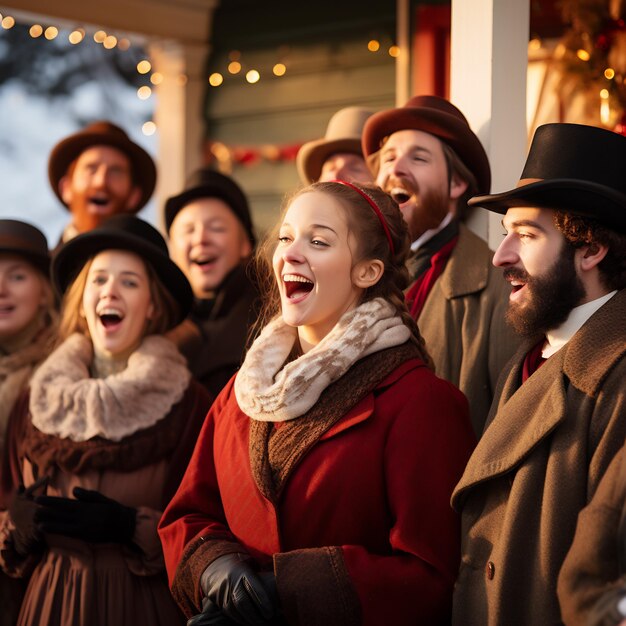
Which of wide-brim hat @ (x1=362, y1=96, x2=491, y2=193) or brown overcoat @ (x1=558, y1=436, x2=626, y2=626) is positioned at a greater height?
wide-brim hat @ (x1=362, y1=96, x2=491, y2=193)

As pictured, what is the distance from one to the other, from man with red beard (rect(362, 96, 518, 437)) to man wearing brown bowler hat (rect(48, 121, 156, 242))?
1.91 metres

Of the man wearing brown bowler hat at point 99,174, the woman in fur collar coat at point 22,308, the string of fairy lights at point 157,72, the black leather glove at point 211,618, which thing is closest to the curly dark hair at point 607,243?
the black leather glove at point 211,618

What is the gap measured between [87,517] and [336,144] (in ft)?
7.44

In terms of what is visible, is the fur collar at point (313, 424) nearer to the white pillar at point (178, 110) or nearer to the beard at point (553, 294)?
the beard at point (553, 294)

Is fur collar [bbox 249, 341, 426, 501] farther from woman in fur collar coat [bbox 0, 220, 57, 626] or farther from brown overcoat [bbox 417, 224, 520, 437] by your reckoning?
woman in fur collar coat [bbox 0, 220, 57, 626]

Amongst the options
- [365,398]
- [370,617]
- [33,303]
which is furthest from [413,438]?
[33,303]

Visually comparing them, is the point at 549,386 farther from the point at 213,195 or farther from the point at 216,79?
the point at 216,79

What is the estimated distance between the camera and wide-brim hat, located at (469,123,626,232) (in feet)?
9.52

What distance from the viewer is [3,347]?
4.71 m

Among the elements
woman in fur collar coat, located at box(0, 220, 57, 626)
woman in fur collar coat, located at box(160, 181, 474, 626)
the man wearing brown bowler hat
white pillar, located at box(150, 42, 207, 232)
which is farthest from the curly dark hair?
white pillar, located at box(150, 42, 207, 232)

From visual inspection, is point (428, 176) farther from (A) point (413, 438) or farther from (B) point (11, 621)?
(B) point (11, 621)

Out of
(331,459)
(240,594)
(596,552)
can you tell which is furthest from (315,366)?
(596,552)

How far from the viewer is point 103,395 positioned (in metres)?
3.94

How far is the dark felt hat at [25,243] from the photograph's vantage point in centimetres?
471
